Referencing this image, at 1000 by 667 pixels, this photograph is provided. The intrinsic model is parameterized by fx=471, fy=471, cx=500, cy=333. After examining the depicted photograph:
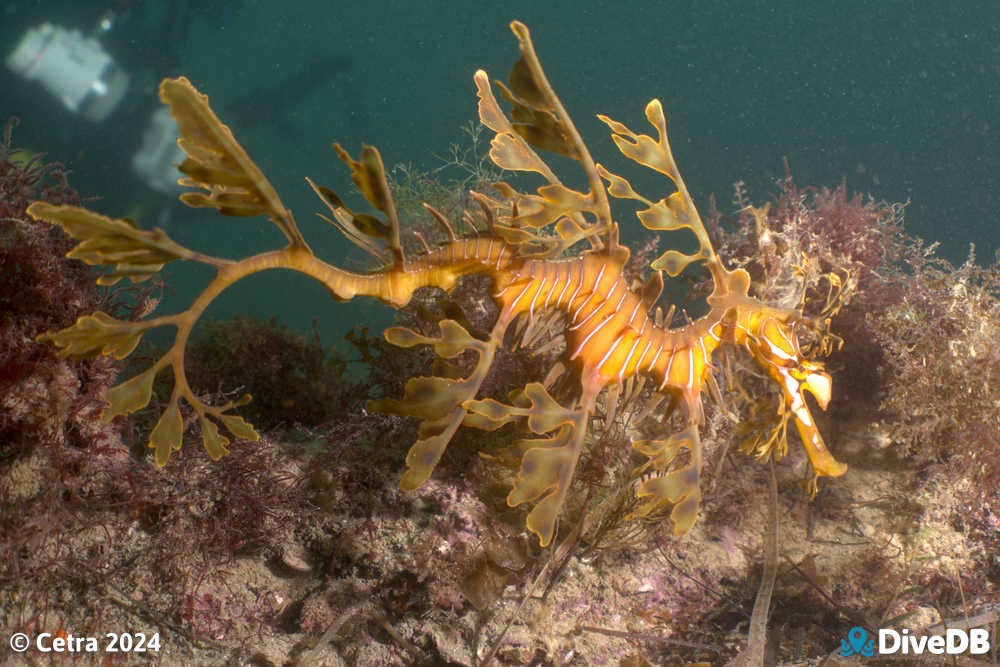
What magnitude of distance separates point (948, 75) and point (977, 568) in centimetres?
4732

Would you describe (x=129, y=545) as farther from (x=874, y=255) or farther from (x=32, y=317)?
(x=874, y=255)

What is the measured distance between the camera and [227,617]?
1.54m

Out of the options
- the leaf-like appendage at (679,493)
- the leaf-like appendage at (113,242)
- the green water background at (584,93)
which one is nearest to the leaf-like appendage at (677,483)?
the leaf-like appendage at (679,493)

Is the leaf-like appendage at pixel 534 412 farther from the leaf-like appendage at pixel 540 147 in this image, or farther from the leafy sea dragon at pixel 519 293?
the leaf-like appendage at pixel 540 147

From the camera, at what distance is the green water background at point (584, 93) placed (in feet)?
52.2

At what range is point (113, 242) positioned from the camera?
90 centimetres

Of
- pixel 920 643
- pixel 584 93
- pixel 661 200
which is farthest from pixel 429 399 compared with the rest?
pixel 584 93

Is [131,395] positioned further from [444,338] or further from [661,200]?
[661,200]

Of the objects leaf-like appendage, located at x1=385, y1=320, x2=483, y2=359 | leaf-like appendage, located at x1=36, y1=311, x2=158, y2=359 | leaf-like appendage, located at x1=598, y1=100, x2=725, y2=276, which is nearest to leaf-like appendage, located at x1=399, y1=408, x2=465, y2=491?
leaf-like appendage, located at x1=385, y1=320, x2=483, y2=359

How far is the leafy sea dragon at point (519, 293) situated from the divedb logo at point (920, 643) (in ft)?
2.61

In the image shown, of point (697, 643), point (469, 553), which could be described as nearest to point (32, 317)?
point (469, 553)

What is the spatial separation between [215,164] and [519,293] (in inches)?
32.3

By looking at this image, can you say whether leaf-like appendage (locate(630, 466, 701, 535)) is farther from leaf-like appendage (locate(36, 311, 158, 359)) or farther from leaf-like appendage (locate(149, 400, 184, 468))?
leaf-like appendage (locate(36, 311, 158, 359))

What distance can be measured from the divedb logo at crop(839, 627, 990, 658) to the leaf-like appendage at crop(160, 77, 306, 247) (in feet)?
7.56
